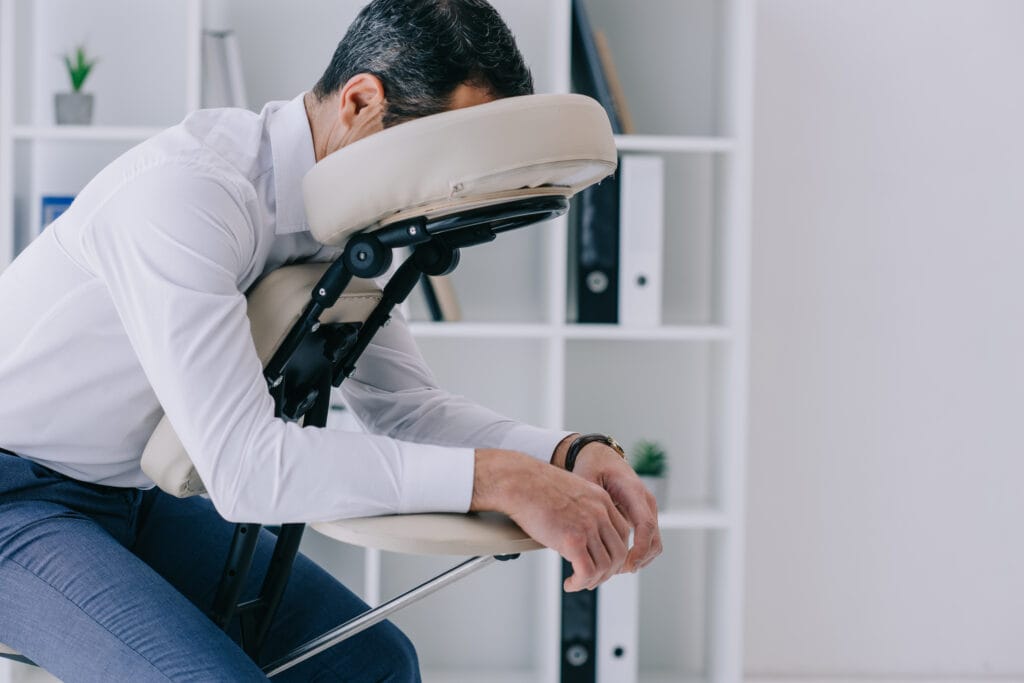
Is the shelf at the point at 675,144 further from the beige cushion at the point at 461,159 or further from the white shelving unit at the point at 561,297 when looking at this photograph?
the beige cushion at the point at 461,159

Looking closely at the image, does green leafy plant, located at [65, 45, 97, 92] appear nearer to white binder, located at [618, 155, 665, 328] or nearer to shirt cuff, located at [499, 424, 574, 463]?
white binder, located at [618, 155, 665, 328]

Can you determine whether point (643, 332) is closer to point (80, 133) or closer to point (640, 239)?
point (640, 239)

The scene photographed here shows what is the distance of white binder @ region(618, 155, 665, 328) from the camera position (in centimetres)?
204

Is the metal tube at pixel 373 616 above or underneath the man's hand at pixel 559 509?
underneath

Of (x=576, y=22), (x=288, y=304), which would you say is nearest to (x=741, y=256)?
(x=576, y=22)

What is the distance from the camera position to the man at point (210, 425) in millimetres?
874

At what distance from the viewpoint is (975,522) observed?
7.79 ft

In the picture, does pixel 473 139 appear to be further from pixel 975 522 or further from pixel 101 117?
pixel 975 522

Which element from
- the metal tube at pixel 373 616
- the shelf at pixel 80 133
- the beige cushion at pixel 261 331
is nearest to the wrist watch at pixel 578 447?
the metal tube at pixel 373 616

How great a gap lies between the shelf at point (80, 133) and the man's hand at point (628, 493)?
4.16 ft

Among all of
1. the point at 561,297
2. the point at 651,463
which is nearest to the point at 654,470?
the point at 651,463

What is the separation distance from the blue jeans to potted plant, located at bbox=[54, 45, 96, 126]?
1.15m

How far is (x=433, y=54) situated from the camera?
0.98 metres

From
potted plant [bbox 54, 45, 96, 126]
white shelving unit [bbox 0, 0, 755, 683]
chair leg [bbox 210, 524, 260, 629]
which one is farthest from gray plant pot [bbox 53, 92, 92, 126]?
chair leg [bbox 210, 524, 260, 629]
